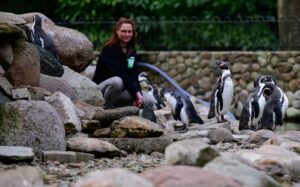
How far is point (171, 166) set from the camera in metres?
4.97

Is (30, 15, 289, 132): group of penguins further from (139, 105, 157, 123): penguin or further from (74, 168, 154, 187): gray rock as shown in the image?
(74, 168, 154, 187): gray rock

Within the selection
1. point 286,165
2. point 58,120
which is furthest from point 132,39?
point 286,165

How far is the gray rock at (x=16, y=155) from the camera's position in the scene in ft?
21.7

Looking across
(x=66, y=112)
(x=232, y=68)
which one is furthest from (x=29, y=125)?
(x=232, y=68)

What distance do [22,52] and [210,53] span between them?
25.6 ft

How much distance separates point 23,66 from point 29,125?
188cm

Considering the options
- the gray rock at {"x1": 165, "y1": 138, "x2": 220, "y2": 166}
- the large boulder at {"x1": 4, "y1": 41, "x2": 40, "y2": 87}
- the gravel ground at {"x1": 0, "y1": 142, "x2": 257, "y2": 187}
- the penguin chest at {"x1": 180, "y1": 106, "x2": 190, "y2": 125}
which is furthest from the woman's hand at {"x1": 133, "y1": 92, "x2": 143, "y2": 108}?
the gray rock at {"x1": 165, "y1": 138, "x2": 220, "y2": 166}

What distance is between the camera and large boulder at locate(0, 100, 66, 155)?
7164 mm

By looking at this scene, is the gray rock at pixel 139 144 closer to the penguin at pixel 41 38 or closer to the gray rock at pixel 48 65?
the gray rock at pixel 48 65

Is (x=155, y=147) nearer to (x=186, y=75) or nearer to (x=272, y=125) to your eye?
(x=272, y=125)

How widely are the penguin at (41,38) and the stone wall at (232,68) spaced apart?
5781 millimetres

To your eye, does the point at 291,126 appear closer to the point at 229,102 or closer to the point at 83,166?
the point at 229,102

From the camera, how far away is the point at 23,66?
8938mm

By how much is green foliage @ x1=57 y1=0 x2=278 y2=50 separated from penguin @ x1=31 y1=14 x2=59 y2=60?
22.2 ft
